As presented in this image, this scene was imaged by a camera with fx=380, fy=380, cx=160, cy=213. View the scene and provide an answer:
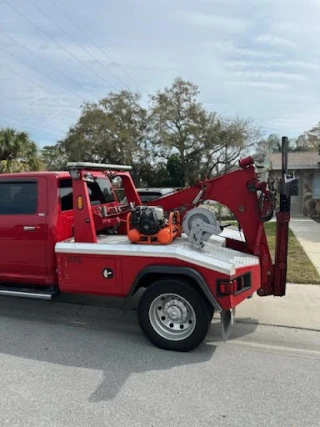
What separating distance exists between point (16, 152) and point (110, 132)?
18921mm

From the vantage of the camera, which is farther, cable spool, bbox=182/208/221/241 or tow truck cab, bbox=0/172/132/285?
tow truck cab, bbox=0/172/132/285

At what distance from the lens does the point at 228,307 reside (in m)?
3.92

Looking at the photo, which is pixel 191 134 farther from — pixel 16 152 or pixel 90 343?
pixel 90 343

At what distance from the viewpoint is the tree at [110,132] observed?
36281 mm

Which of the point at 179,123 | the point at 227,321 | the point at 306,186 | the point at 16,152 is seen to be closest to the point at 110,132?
the point at 179,123

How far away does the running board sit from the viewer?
4555mm

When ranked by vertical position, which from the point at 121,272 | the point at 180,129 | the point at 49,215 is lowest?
the point at 121,272

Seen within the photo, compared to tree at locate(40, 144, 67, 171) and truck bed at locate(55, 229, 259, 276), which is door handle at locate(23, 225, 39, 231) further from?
tree at locate(40, 144, 67, 171)

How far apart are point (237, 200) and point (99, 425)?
283 centimetres

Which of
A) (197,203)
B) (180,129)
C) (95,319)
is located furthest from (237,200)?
(180,129)

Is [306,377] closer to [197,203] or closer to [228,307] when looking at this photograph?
[228,307]

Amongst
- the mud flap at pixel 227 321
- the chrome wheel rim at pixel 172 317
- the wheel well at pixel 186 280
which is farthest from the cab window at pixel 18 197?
the mud flap at pixel 227 321

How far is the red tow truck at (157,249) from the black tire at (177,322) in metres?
0.01

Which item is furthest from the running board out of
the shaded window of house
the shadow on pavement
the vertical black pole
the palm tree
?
the shaded window of house
